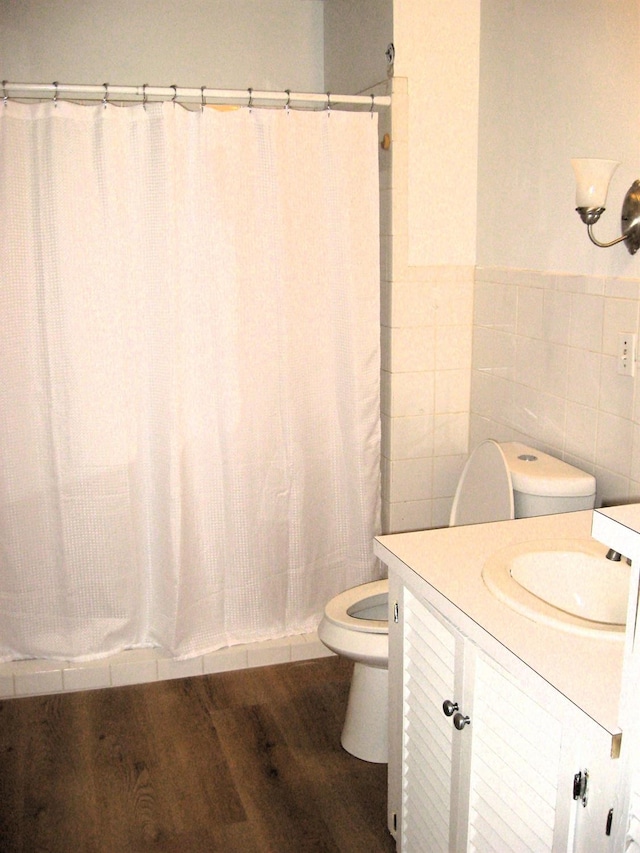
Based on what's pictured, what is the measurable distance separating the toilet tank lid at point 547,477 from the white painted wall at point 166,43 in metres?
1.81

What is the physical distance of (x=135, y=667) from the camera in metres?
2.80

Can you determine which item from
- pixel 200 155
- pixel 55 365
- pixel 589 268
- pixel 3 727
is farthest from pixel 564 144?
pixel 3 727

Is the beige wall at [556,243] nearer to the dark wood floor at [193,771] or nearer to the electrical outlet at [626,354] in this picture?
the electrical outlet at [626,354]

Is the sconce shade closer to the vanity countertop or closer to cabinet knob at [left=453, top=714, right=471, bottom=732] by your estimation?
the vanity countertop

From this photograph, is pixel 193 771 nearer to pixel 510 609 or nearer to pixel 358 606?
pixel 358 606

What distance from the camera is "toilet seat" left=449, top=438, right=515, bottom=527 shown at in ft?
7.66

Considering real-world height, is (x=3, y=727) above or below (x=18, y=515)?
below

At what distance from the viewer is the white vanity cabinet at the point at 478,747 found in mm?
1261

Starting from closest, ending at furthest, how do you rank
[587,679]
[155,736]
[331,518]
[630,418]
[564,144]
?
[587,679] < [630,418] < [564,144] < [155,736] < [331,518]

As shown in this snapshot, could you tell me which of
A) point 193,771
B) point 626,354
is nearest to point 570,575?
point 626,354

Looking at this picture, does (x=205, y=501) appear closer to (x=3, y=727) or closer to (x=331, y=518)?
(x=331, y=518)

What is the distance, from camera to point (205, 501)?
276 centimetres

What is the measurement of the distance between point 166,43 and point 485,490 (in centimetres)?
204

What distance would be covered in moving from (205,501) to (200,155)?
107cm
